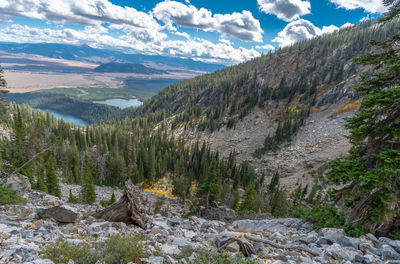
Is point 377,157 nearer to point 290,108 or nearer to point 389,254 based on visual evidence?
point 389,254

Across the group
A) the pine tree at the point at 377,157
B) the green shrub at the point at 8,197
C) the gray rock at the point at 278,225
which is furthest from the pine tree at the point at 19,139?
the pine tree at the point at 377,157

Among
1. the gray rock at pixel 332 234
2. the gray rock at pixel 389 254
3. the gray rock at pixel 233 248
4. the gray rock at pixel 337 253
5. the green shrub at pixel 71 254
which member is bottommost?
the gray rock at pixel 332 234

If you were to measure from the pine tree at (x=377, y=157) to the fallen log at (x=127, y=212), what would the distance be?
11470 mm

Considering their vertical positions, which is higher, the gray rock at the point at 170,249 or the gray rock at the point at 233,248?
the gray rock at the point at 233,248

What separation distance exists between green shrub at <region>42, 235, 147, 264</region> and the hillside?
3435 inches

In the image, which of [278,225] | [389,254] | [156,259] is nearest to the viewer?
[156,259]

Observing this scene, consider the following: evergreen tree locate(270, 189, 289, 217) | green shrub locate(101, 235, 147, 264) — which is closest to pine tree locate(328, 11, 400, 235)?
green shrub locate(101, 235, 147, 264)

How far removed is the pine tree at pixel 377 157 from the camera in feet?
31.1

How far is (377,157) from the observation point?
408 inches

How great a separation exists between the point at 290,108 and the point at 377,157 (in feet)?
425

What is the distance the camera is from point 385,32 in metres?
134

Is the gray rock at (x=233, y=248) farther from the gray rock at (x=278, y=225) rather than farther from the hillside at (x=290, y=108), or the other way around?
the hillside at (x=290, y=108)

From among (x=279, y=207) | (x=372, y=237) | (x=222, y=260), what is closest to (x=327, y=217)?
(x=372, y=237)

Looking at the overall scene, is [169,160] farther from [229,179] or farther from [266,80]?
[266,80]
